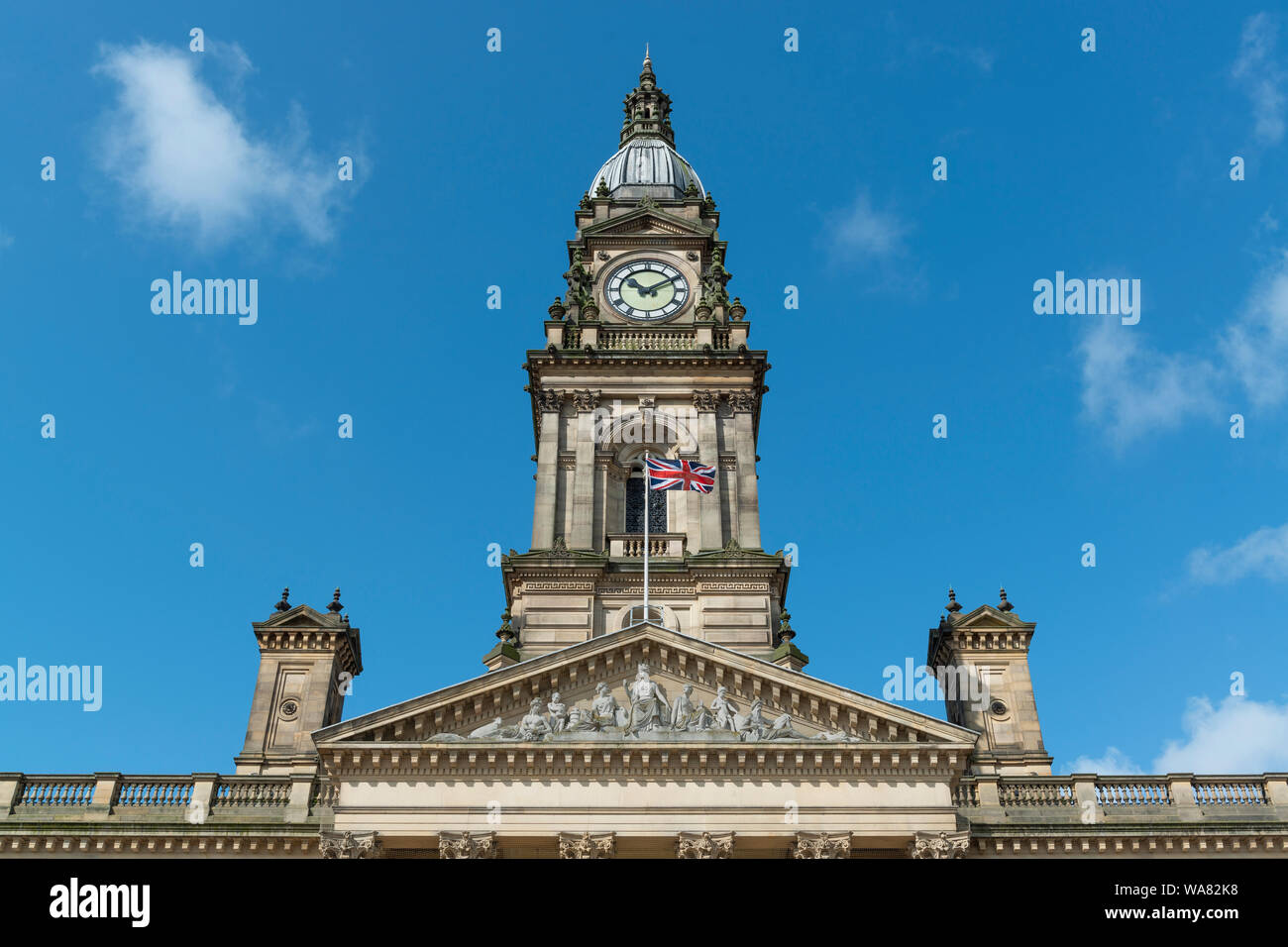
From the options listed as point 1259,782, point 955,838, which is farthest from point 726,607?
point 1259,782

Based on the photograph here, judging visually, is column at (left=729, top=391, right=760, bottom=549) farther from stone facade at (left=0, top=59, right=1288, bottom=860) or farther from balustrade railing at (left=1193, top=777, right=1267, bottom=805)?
balustrade railing at (left=1193, top=777, right=1267, bottom=805)

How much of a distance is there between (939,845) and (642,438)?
2016 cm

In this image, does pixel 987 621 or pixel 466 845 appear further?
pixel 987 621

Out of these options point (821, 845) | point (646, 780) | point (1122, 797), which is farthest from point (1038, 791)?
point (646, 780)

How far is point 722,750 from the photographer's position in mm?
30078

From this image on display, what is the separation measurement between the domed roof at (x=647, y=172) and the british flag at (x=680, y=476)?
18376mm

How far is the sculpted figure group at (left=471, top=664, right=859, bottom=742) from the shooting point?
30.6 m

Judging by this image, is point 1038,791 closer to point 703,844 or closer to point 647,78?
point 703,844

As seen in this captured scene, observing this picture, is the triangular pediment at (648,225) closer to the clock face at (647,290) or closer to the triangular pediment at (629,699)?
the clock face at (647,290)

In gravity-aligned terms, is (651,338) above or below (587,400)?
above

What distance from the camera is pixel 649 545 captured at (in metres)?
41.8

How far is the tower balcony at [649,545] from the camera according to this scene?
41.8 meters

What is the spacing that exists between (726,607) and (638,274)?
16.6m
